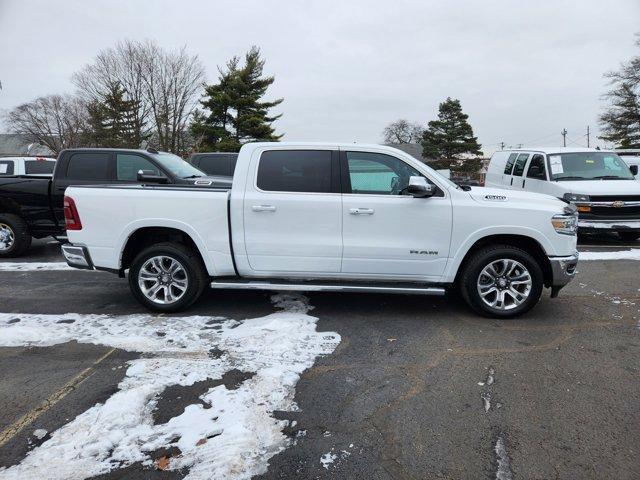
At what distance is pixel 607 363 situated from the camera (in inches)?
153

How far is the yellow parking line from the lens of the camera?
2.86m

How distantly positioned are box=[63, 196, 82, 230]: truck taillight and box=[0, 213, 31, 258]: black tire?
13.1ft

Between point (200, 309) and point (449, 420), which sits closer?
point (449, 420)

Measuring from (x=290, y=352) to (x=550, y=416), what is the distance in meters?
2.03

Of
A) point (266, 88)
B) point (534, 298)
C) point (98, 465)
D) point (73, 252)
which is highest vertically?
point (266, 88)

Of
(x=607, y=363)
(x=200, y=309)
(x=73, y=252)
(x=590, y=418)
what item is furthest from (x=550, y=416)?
(x=73, y=252)

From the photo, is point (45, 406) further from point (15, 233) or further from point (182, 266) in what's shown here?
point (15, 233)

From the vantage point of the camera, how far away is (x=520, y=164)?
11.5 meters

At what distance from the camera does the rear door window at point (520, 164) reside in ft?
37.1

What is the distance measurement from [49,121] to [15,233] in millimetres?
49541

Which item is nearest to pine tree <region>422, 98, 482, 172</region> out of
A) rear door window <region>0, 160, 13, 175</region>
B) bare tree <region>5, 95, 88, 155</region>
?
bare tree <region>5, 95, 88, 155</region>

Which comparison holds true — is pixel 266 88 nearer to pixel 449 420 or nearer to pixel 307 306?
pixel 307 306

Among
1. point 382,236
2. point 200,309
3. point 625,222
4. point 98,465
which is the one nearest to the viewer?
point 98,465

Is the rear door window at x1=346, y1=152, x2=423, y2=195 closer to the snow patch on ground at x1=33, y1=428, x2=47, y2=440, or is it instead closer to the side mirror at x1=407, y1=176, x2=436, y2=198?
the side mirror at x1=407, y1=176, x2=436, y2=198
